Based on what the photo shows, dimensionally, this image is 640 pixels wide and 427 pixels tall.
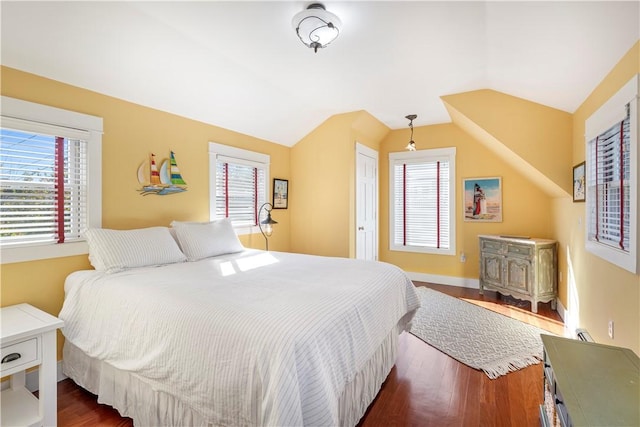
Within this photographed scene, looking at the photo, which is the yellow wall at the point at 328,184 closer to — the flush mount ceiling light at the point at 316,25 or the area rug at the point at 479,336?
the area rug at the point at 479,336

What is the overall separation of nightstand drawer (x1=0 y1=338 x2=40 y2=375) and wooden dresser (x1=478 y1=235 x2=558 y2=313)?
4539mm

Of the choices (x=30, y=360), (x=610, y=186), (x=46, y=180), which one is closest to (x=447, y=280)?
(x=610, y=186)

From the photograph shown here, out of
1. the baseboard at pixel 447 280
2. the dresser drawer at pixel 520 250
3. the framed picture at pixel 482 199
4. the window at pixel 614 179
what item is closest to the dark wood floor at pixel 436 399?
the window at pixel 614 179

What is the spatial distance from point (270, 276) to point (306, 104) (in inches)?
103

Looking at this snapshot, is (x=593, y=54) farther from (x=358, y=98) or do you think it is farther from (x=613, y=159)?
(x=358, y=98)

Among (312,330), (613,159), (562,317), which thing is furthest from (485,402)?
(562,317)

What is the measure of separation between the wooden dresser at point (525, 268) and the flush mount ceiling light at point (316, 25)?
3.26 m

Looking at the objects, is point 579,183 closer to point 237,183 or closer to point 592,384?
point 592,384

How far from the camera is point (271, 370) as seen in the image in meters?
1.16

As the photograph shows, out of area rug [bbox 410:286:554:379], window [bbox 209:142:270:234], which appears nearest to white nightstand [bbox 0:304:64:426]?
window [bbox 209:142:270:234]

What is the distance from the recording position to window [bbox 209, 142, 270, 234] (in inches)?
144

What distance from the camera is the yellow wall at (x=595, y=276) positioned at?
1.85m

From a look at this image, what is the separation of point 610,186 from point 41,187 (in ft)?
13.8

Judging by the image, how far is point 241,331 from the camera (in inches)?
51.3
